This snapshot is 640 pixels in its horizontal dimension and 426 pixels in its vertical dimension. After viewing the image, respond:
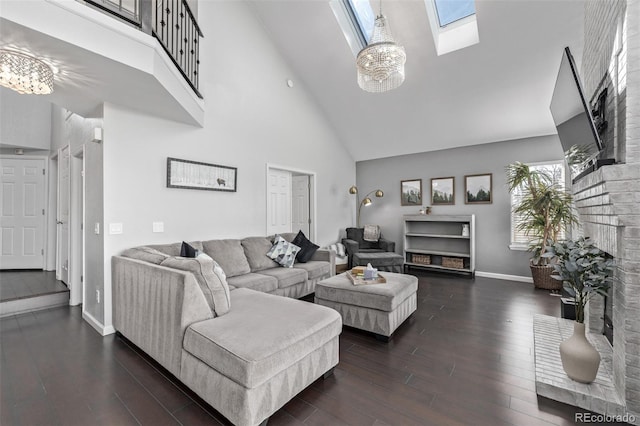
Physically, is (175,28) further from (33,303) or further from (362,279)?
(33,303)

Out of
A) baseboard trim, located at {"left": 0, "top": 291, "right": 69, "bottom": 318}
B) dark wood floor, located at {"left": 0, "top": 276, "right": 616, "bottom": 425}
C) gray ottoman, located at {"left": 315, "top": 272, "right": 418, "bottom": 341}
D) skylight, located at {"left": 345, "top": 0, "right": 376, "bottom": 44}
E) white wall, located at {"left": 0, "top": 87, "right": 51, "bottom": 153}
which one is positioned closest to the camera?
dark wood floor, located at {"left": 0, "top": 276, "right": 616, "bottom": 425}

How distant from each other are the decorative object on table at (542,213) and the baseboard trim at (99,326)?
19.2ft

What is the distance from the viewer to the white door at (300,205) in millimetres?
5785

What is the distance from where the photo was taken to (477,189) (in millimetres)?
5441

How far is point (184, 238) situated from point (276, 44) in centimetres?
378

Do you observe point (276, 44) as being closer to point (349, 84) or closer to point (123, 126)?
point (349, 84)

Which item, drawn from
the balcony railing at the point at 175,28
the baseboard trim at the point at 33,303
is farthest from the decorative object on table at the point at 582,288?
the baseboard trim at the point at 33,303

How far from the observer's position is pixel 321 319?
195 cm

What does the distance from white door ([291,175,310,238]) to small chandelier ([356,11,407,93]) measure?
285cm

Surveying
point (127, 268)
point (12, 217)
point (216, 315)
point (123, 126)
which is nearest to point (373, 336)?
point (216, 315)

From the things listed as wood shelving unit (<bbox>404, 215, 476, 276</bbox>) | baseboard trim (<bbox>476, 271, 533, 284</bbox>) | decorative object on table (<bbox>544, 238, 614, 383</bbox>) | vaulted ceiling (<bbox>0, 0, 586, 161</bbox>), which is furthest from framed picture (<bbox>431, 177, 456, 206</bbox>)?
decorative object on table (<bbox>544, 238, 614, 383</bbox>)

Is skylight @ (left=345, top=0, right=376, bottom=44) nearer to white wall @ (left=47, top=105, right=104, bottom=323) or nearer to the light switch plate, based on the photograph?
white wall @ (left=47, top=105, right=104, bottom=323)

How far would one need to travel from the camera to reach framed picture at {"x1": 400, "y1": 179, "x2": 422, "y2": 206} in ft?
20.2

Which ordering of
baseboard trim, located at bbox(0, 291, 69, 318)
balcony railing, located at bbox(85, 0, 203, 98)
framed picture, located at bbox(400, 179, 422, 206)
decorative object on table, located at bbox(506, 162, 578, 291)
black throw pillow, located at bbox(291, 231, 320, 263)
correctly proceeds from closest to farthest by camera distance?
balcony railing, located at bbox(85, 0, 203, 98) → baseboard trim, located at bbox(0, 291, 69, 318) → decorative object on table, located at bbox(506, 162, 578, 291) → black throw pillow, located at bbox(291, 231, 320, 263) → framed picture, located at bbox(400, 179, 422, 206)
